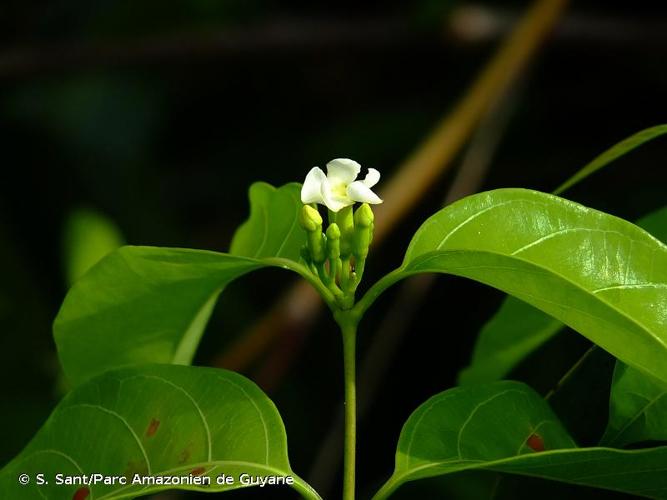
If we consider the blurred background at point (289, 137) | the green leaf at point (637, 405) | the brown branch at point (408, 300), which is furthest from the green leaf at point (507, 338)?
the brown branch at point (408, 300)

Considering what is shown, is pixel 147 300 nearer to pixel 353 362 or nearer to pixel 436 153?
pixel 353 362

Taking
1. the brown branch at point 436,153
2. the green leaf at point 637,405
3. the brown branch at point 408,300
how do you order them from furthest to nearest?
the brown branch at point 408,300 → the brown branch at point 436,153 → the green leaf at point 637,405

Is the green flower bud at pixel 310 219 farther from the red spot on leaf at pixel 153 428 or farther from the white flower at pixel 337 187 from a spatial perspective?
the red spot on leaf at pixel 153 428

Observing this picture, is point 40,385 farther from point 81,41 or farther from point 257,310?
point 81,41


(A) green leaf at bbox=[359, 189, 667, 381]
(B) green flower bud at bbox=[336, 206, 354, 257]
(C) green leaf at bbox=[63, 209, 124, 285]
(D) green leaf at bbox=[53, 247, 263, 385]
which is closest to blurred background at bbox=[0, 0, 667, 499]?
(C) green leaf at bbox=[63, 209, 124, 285]

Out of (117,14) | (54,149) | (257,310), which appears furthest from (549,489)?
(117,14)

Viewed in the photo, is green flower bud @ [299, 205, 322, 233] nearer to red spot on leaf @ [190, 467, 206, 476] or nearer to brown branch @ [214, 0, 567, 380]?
red spot on leaf @ [190, 467, 206, 476]
